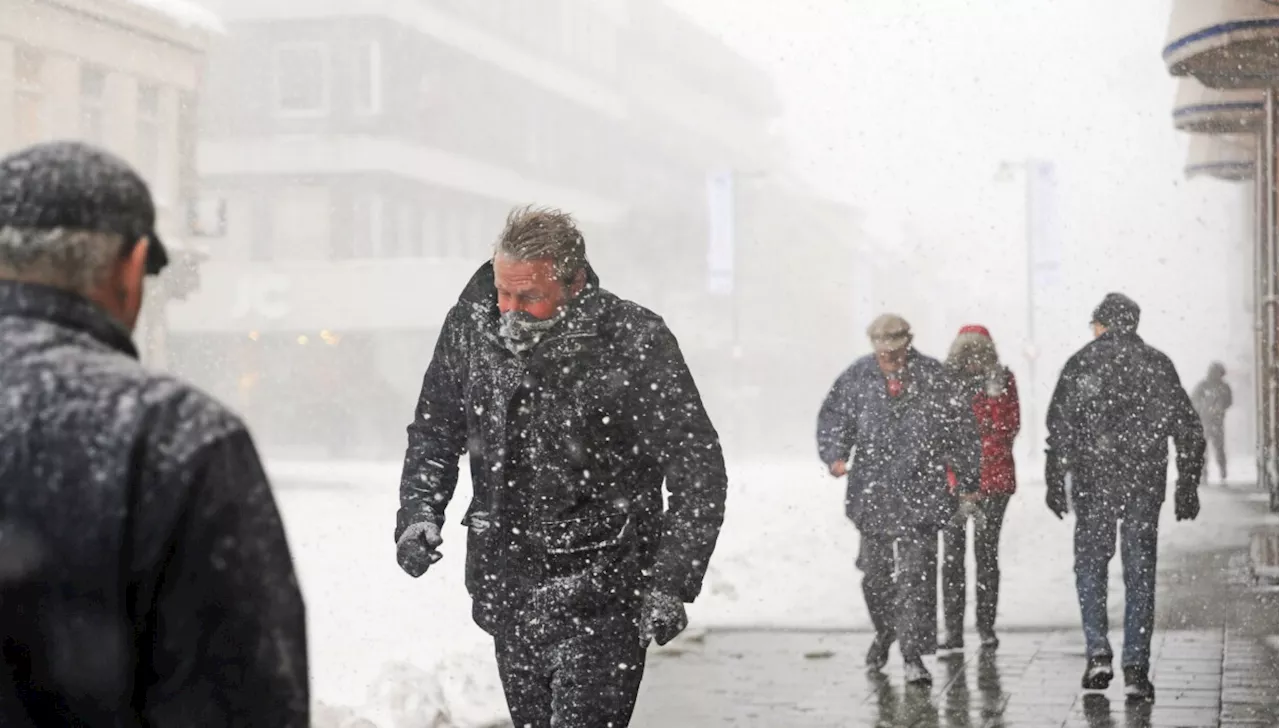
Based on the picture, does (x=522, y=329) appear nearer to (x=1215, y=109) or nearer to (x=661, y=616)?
(x=661, y=616)

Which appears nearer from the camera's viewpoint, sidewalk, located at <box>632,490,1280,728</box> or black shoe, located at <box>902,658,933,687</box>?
sidewalk, located at <box>632,490,1280,728</box>

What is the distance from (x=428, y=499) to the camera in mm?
4492

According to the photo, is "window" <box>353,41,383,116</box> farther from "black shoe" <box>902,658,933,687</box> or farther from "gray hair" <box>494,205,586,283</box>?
"gray hair" <box>494,205,586,283</box>

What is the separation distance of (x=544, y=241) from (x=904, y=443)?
4978mm

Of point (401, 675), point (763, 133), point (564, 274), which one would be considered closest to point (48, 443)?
point (564, 274)

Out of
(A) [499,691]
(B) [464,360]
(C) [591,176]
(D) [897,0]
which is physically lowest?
(A) [499,691]

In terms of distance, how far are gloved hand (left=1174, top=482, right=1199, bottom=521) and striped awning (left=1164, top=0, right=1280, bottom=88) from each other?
15.1 feet

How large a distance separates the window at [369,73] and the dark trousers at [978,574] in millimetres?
46396

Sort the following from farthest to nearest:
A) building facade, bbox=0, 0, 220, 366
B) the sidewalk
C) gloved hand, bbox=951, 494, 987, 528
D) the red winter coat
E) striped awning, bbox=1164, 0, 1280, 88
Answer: building facade, bbox=0, 0, 220, 366 → striped awning, bbox=1164, 0, 1280, 88 → the red winter coat → gloved hand, bbox=951, 494, 987, 528 → the sidewalk

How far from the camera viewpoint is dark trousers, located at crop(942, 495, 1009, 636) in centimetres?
988

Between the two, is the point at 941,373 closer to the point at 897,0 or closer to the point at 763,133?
the point at 763,133

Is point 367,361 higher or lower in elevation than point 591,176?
lower

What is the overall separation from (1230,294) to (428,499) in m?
73.2

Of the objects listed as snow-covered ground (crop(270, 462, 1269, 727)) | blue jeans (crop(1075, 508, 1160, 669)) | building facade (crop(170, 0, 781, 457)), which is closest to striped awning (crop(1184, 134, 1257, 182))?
snow-covered ground (crop(270, 462, 1269, 727))
